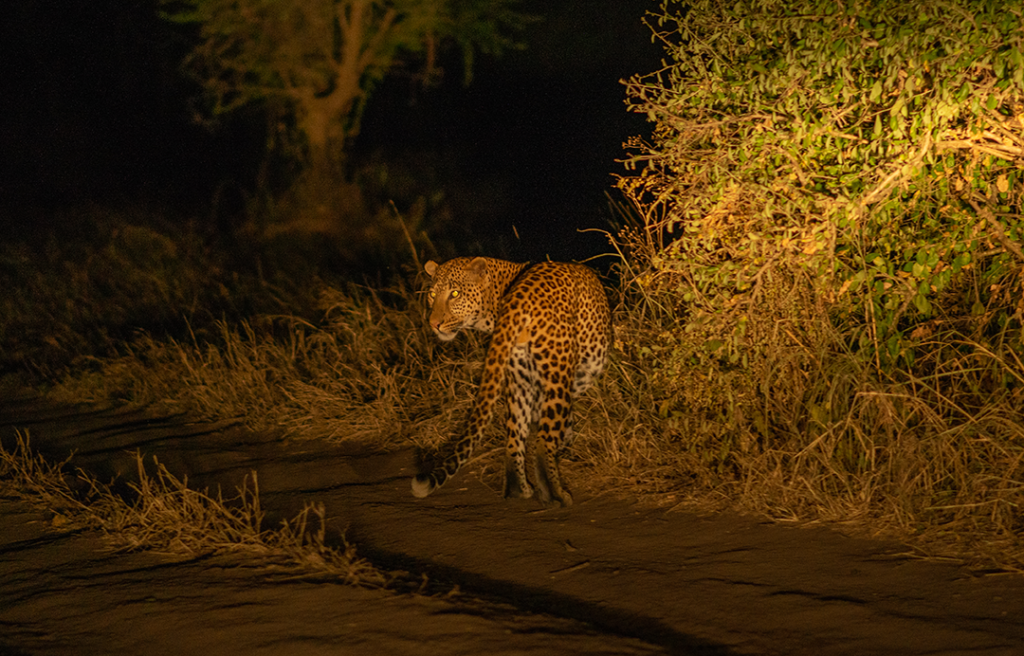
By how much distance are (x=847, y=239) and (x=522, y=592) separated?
2461 mm

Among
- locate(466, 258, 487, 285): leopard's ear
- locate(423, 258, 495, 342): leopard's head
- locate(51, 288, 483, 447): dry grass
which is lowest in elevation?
locate(51, 288, 483, 447): dry grass

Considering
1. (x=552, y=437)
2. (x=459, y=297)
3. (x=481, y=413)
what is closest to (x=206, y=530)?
(x=481, y=413)

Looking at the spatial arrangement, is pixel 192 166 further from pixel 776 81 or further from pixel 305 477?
pixel 776 81

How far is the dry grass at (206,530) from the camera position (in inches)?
193

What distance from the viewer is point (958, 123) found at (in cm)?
556

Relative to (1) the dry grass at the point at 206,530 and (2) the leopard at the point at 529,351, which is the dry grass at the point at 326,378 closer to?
(2) the leopard at the point at 529,351

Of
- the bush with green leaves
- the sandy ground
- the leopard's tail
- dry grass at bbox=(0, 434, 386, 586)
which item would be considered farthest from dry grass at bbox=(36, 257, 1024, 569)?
dry grass at bbox=(0, 434, 386, 586)

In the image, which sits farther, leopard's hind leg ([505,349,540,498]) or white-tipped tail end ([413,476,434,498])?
leopard's hind leg ([505,349,540,498])

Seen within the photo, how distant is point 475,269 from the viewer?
6.69 m

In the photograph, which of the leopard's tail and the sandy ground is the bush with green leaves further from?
the leopard's tail

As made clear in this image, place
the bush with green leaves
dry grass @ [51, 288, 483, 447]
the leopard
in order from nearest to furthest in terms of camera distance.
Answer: the bush with green leaves < the leopard < dry grass @ [51, 288, 483, 447]

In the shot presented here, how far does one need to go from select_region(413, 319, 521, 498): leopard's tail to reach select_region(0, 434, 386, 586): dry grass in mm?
597

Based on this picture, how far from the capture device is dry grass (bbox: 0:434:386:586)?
4.91 m

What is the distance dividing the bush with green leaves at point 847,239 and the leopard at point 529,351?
532 mm
